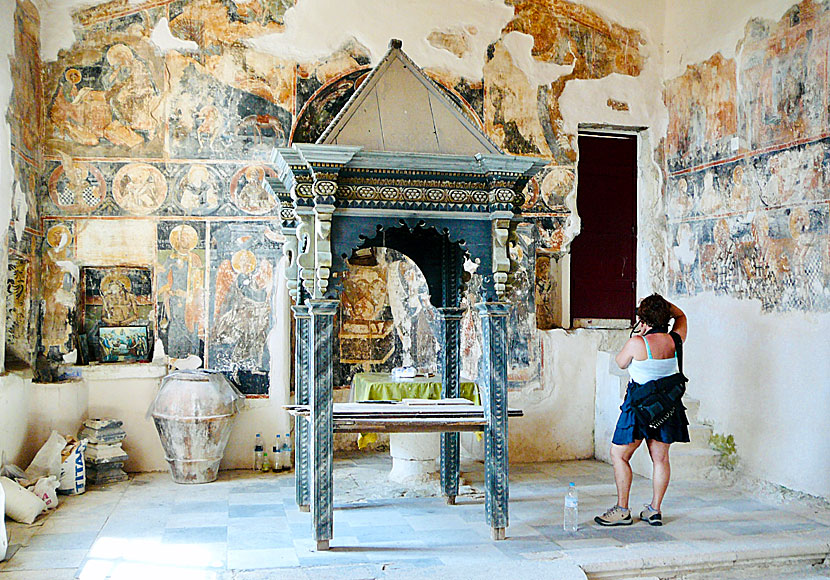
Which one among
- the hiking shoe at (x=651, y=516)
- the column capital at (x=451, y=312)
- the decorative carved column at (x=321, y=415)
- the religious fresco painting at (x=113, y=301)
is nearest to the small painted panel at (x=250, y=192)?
the religious fresco painting at (x=113, y=301)

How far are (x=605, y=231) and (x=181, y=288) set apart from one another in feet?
15.2

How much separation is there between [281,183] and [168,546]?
272cm

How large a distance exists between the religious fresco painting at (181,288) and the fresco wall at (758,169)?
4928 millimetres

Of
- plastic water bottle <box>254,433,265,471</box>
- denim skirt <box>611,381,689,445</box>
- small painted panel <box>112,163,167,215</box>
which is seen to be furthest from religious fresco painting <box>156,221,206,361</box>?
denim skirt <box>611,381,689,445</box>

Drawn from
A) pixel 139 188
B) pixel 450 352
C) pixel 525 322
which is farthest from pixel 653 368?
pixel 139 188

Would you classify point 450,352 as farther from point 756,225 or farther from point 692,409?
point 756,225

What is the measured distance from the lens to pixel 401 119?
5504 millimetres

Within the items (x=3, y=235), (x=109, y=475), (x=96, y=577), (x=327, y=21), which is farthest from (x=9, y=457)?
(x=327, y=21)

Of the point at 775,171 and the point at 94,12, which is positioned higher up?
the point at 94,12

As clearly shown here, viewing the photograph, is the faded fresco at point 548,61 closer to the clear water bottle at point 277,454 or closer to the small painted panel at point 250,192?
the small painted panel at point 250,192

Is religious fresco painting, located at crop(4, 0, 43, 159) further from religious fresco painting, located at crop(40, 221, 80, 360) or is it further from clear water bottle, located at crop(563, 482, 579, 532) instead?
clear water bottle, located at crop(563, 482, 579, 532)

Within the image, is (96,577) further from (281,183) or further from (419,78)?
(419,78)

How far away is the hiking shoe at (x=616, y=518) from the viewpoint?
5695mm

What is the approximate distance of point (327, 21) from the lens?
7.89 metres
